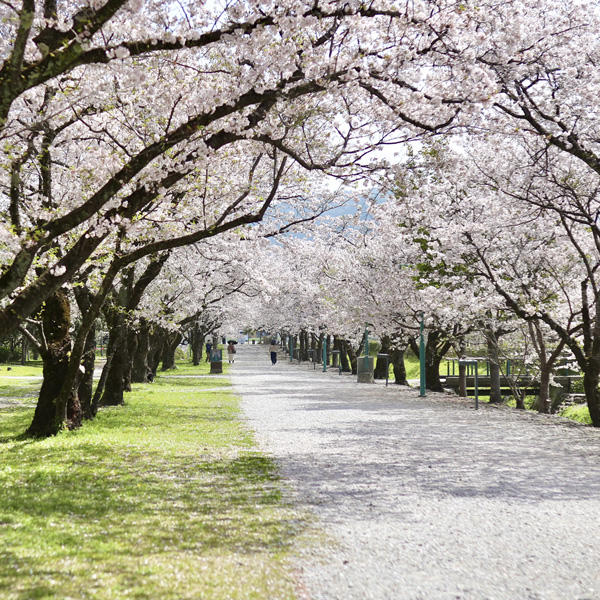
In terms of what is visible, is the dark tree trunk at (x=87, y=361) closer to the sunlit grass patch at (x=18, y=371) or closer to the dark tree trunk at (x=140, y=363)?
the dark tree trunk at (x=140, y=363)

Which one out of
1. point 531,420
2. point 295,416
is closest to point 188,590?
point 295,416

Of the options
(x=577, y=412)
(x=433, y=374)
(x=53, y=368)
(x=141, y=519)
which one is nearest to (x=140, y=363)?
(x=433, y=374)

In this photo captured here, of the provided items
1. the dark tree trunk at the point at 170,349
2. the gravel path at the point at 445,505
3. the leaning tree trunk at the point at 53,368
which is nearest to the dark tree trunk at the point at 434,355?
the gravel path at the point at 445,505

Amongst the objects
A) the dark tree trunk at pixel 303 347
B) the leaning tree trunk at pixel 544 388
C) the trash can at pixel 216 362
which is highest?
the dark tree trunk at pixel 303 347

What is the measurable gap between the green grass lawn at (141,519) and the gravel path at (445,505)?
0.45 meters

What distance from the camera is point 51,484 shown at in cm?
822

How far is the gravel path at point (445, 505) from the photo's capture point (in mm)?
4816

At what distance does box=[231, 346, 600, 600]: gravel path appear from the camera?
4816 millimetres

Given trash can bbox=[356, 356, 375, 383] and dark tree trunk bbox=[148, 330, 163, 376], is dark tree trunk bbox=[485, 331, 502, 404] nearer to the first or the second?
trash can bbox=[356, 356, 375, 383]

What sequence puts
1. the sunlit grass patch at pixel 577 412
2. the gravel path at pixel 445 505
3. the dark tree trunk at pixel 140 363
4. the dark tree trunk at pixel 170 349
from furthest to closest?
the dark tree trunk at pixel 170 349, the dark tree trunk at pixel 140 363, the sunlit grass patch at pixel 577 412, the gravel path at pixel 445 505

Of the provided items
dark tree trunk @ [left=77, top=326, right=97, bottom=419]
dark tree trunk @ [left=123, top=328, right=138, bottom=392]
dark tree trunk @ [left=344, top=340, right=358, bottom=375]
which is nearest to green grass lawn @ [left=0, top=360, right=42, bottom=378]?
dark tree trunk @ [left=123, top=328, right=138, bottom=392]

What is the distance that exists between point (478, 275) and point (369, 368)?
13301mm

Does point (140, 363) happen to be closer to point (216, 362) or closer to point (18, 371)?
point (216, 362)

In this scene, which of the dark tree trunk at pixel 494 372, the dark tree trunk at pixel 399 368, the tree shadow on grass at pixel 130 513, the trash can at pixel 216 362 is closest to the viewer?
the tree shadow on grass at pixel 130 513
